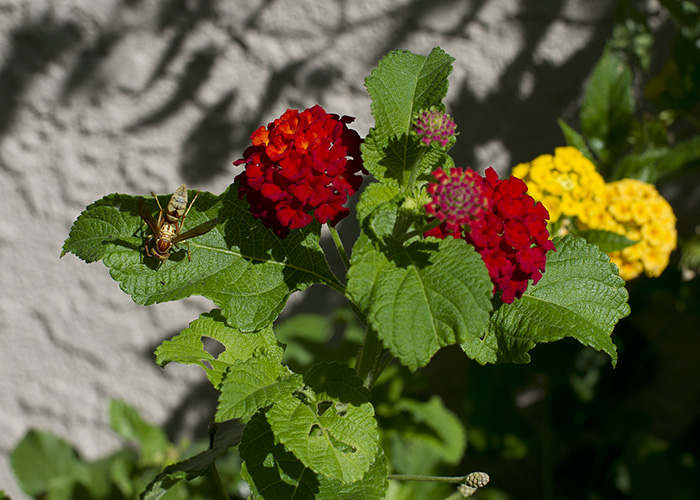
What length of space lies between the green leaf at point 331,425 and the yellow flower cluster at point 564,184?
0.58 meters

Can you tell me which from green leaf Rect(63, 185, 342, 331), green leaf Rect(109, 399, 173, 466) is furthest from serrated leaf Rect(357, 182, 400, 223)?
green leaf Rect(109, 399, 173, 466)

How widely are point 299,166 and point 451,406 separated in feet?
5.32

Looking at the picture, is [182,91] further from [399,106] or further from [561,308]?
[561,308]

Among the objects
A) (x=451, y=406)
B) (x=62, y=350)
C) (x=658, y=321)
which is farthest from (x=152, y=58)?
(x=658, y=321)

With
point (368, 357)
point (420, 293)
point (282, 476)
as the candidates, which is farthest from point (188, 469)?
point (420, 293)

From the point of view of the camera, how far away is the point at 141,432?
62.8 inches

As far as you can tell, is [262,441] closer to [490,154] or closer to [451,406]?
[490,154]

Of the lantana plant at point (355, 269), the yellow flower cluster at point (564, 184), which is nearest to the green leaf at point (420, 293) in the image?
the lantana plant at point (355, 269)

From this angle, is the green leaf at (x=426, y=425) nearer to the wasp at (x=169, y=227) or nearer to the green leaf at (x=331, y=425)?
the green leaf at (x=331, y=425)

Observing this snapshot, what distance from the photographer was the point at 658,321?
1.93 m

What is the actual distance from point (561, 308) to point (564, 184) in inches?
18.3

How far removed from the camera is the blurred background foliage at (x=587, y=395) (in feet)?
4.66

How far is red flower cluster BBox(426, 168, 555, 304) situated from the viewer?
2.08ft

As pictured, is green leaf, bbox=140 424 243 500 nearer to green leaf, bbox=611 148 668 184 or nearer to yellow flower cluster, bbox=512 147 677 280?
yellow flower cluster, bbox=512 147 677 280
